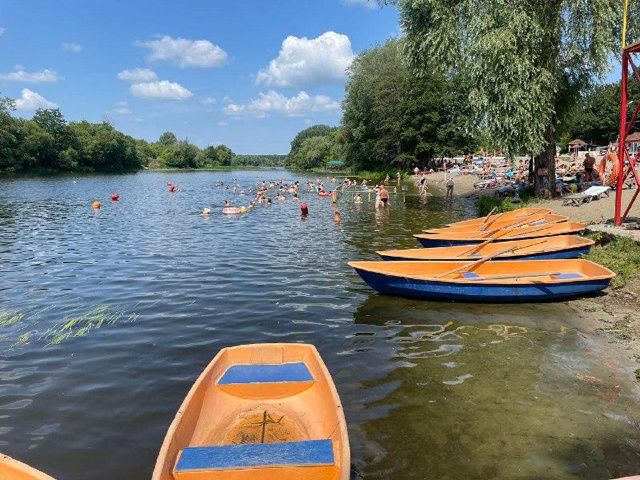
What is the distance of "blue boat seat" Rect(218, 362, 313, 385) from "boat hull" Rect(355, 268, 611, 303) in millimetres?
4879

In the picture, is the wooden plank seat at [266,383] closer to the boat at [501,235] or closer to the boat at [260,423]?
the boat at [260,423]

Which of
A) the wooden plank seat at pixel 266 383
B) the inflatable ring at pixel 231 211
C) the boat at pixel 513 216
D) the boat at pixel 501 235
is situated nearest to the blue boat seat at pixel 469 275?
the boat at pixel 501 235

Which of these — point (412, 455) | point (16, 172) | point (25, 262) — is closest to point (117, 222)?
point (25, 262)

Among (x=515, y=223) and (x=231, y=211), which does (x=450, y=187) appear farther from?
(x=515, y=223)

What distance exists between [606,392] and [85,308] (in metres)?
11.3

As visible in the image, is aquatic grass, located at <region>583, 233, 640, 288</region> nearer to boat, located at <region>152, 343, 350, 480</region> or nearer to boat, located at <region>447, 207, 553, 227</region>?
boat, located at <region>447, 207, 553, 227</region>

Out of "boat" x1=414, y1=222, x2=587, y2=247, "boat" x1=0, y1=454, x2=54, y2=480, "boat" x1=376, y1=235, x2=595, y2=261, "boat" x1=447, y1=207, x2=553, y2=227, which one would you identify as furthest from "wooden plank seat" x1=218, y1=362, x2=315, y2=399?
"boat" x1=447, y1=207, x2=553, y2=227

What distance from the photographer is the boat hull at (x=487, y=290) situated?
10422 mm

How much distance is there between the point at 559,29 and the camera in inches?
814

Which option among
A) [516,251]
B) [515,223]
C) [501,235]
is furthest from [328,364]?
[515,223]

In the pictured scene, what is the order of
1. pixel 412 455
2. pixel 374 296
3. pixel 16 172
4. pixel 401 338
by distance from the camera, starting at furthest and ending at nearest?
pixel 16 172
pixel 374 296
pixel 401 338
pixel 412 455

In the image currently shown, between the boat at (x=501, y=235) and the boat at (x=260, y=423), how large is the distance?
1014 centimetres

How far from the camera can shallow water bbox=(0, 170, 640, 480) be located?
558 centimetres

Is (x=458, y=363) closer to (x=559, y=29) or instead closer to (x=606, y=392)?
(x=606, y=392)
